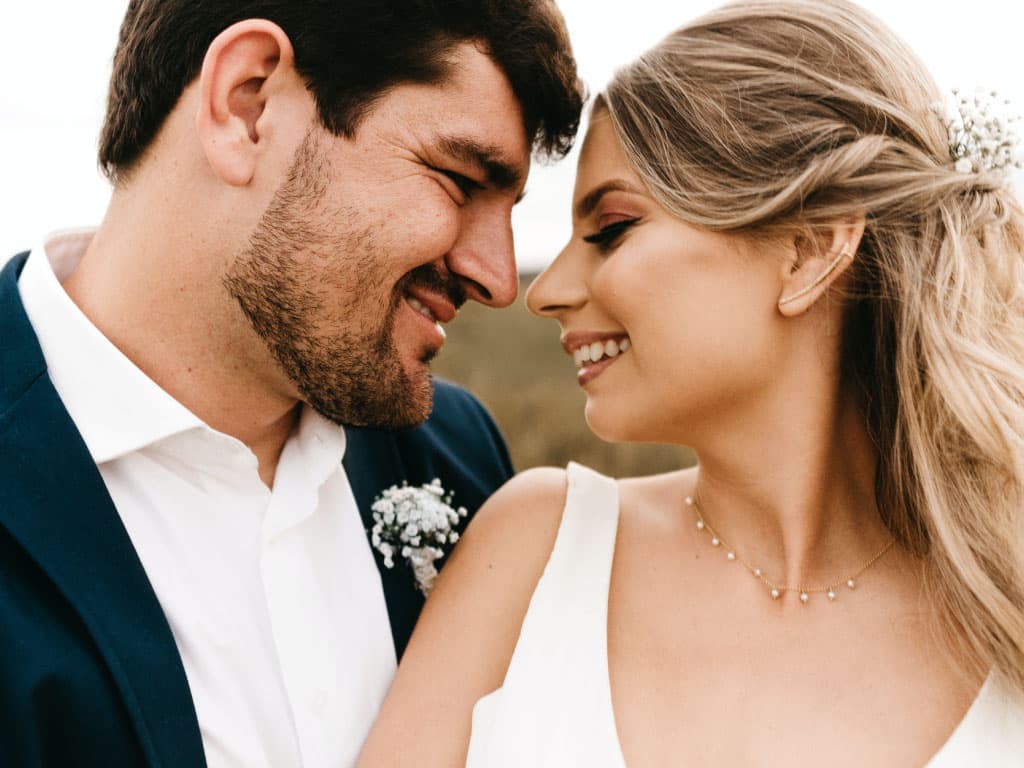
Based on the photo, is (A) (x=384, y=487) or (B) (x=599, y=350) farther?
(A) (x=384, y=487)

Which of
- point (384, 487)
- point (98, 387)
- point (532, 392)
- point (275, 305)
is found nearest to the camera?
point (98, 387)

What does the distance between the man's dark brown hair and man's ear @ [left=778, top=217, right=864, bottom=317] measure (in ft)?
2.53

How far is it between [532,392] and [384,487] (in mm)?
4292

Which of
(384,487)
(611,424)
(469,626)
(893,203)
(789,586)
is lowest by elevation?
(789,586)

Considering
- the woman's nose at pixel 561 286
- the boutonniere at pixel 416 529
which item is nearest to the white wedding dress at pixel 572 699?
the boutonniere at pixel 416 529

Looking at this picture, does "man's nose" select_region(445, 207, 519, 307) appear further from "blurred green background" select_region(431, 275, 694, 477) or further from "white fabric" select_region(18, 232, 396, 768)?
"blurred green background" select_region(431, 275, 694, 477)

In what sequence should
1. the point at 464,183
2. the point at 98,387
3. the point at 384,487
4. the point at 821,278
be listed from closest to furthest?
the point at 98,387, the point at 821,278, the point at 464,183, the point at 384,487

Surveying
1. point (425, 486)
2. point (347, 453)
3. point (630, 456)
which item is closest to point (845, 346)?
point (425, 486)

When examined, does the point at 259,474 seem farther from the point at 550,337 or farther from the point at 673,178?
the point at 550,337

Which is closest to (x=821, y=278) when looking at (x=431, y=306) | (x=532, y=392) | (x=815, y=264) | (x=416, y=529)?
(x=815, y=264)

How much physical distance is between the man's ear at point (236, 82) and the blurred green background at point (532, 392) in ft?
12.5

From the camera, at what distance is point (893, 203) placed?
244 cm

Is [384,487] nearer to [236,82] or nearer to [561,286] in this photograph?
[561,286]

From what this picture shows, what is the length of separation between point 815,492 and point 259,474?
1.48 meters
